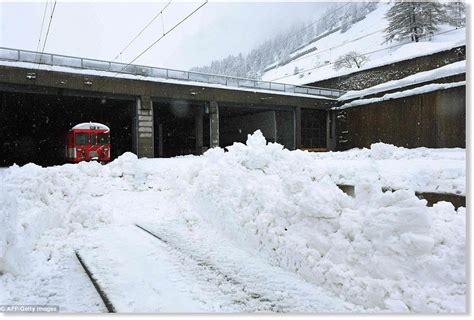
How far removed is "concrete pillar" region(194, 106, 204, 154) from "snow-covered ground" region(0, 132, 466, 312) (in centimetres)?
1379

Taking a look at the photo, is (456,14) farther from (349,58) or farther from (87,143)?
(87,143)

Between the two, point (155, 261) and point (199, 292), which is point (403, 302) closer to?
point (199, 292)

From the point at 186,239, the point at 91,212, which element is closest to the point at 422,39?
the point at 186,239

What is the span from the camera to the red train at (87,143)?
17.8 metres

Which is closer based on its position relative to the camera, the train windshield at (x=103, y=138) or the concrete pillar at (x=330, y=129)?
the train windshield at (x=103, y=138)

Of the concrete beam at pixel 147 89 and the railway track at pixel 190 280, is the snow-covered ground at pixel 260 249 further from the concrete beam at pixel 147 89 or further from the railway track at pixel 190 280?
the concrete beam at pixel 147 89

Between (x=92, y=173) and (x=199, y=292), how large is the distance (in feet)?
25.5

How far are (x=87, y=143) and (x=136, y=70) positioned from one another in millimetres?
4844

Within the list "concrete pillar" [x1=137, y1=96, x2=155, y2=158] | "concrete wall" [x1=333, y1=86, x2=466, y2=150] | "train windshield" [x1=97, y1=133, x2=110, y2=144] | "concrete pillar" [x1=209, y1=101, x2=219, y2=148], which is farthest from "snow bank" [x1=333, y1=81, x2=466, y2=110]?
"train windshield" [x1=97, y1=133, x2=110, y2=144]

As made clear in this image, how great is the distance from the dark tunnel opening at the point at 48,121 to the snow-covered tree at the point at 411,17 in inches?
587

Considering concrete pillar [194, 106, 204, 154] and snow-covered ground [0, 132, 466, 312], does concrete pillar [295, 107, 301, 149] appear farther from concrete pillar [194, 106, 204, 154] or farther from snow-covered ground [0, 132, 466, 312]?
snow-covered ground [0, 132, 466, 312]

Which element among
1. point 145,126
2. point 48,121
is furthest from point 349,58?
point 48,121

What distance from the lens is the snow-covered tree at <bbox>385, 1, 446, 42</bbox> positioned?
562 centimetres

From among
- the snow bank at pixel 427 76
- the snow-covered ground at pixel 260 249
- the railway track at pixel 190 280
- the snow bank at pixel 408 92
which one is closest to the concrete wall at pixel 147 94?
the snow bank at pixel 408 92
